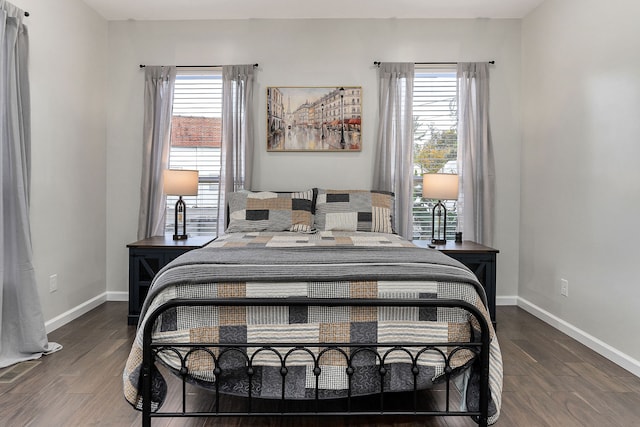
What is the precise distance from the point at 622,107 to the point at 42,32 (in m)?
3.98

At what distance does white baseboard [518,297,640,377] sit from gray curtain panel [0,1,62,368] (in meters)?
3.60

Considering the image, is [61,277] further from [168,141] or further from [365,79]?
[365,79]

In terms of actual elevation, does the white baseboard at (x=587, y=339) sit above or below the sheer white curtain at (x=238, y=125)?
below

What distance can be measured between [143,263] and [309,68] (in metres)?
2.28

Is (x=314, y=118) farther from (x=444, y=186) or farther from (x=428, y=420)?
(x=428, y=420)

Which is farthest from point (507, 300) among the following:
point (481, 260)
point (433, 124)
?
point (433, 124)

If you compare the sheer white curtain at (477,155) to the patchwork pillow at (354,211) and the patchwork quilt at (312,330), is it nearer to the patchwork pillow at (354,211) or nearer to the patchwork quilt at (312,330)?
the patchwork pillow at (354,211)

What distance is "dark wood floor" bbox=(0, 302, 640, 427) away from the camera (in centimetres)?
192

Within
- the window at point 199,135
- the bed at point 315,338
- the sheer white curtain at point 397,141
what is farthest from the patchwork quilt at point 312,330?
the window at point 199,135

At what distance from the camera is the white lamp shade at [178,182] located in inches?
141

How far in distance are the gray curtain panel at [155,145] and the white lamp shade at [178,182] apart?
366mm

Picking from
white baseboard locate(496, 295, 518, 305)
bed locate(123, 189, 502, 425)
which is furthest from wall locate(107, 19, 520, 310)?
bed locate(123, 189, 502, 425)

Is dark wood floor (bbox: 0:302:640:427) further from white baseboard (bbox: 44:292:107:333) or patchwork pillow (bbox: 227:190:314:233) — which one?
patchwork pillow (bbox: 227:190:314:233)

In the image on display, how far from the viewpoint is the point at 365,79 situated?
3.95 meters
